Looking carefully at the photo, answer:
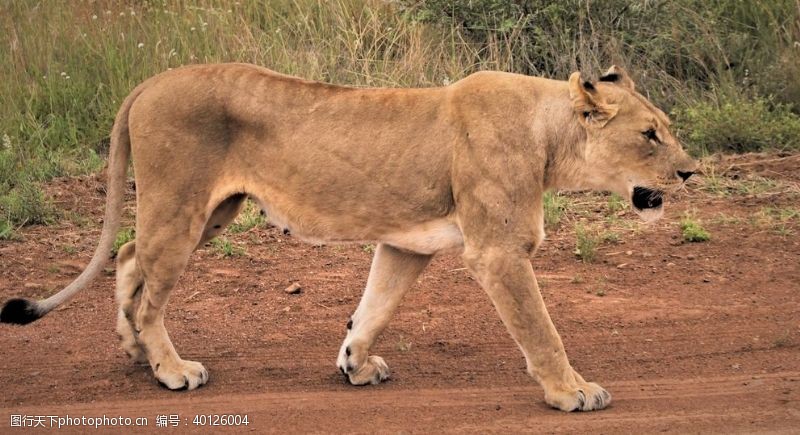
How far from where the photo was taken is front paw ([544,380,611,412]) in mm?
4852

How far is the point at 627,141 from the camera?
5.04 meters

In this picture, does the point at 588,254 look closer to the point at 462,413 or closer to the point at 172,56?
the point at 462,413

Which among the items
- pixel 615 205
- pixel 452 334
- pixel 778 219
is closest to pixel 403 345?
pixel 452 334

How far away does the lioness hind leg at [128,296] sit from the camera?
5402 millimetres

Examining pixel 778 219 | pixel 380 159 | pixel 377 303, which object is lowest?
pixel 778 219

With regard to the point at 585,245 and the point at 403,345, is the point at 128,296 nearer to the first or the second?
the point at 403,345

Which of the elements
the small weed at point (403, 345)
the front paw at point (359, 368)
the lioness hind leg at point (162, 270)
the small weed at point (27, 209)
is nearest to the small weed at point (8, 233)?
the small weed at point (27, 209)

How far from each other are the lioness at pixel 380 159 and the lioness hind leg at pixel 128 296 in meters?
0.16

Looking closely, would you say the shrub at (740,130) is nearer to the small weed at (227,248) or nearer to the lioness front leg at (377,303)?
the small weed at (227,248)

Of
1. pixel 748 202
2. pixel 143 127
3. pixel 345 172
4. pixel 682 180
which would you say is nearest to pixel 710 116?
pixel 748 202

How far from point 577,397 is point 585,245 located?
7.46 ft

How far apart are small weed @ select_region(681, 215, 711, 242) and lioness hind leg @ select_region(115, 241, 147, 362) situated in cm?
332

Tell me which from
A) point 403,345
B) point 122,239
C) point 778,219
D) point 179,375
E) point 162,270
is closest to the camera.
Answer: point 162,270

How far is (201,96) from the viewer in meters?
5.09
